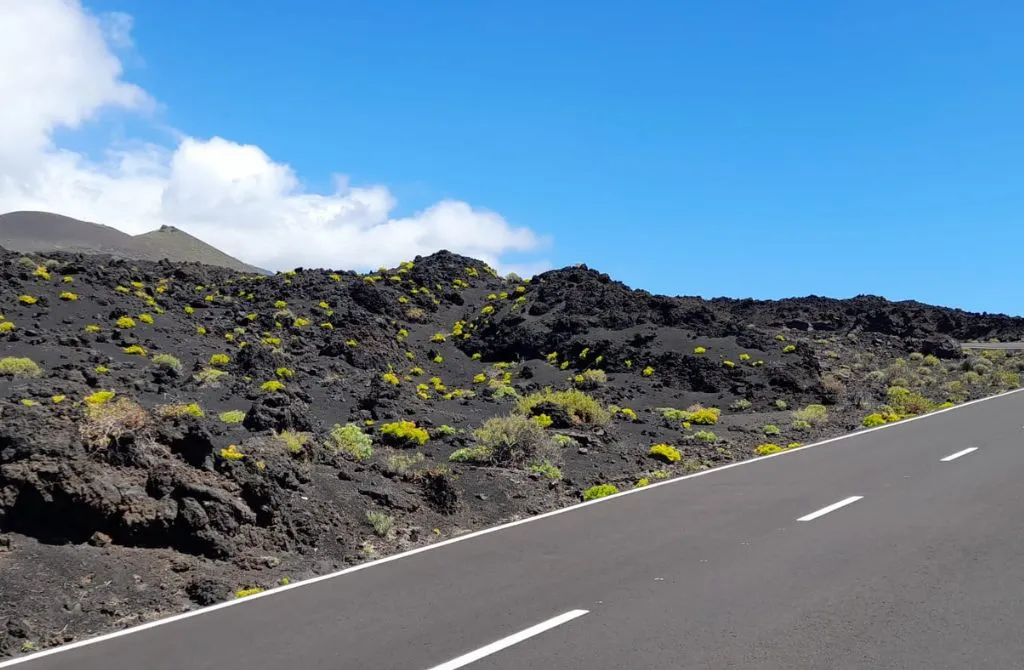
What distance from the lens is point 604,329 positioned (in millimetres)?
43062

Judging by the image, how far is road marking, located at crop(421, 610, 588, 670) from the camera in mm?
5680

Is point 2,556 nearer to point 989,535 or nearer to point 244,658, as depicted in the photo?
point 244,658

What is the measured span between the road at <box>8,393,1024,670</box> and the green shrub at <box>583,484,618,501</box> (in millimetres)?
1629

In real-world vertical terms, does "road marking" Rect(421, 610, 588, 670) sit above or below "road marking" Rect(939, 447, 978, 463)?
above

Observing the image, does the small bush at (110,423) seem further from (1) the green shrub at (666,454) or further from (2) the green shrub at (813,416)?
(2) the green shrub at (813,416)

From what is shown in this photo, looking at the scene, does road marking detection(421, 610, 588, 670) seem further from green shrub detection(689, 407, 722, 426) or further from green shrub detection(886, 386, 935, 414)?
green shrub detection(886, 386, 935, 414)

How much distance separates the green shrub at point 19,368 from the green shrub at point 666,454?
57.5 feet

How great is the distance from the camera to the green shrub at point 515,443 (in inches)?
→ 612

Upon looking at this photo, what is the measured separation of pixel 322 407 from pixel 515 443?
9019 millimetres

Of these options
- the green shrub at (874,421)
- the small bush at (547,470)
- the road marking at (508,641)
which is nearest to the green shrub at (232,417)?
the small bush at (547,470)

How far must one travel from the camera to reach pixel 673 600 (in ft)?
22.6

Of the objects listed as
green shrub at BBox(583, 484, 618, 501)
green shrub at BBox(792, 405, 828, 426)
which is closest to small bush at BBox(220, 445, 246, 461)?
green shrub at BBox(583, 484, 618, 501)

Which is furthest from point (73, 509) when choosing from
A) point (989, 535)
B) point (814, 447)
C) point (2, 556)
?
point (814, 447)

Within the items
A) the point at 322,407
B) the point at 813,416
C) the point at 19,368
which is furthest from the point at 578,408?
the point at 19,368
